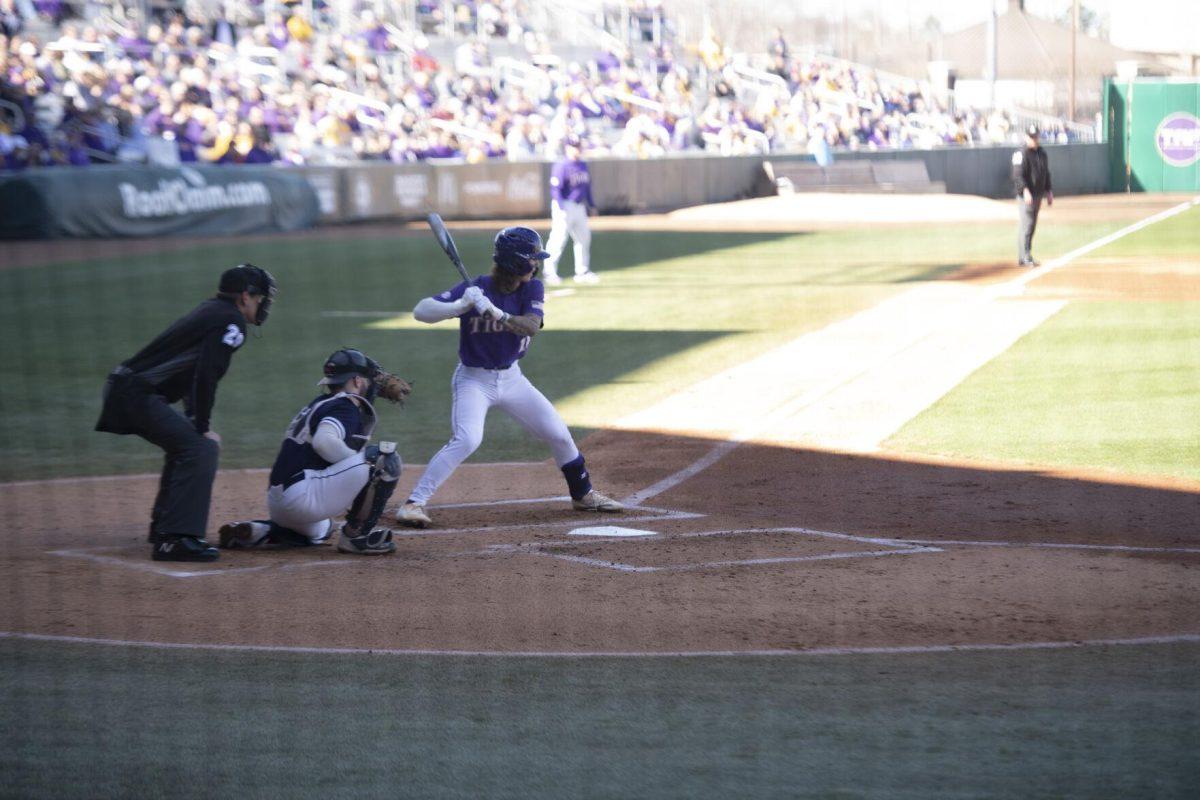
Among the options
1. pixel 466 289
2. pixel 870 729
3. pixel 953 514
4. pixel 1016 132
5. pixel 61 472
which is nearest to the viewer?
pixel 870 729

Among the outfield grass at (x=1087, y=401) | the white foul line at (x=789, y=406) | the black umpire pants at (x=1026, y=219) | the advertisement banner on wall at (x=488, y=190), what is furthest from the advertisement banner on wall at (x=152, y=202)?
the outfield grass at (x=1087, y=401)

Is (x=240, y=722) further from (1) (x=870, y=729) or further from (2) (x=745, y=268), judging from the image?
(2) (x=745, y=268)

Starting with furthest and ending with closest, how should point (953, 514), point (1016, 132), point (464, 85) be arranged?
1. point (1016, 132)
2. point (464, 85)
3. point (953, 514)

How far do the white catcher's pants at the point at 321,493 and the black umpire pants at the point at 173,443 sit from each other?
0.38m

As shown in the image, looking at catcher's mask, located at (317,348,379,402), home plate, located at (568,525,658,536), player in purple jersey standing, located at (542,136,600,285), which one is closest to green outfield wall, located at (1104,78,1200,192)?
player in purple jersey standing, located at (542,136,600,285)

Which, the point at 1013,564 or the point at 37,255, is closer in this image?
the point at 1013,564

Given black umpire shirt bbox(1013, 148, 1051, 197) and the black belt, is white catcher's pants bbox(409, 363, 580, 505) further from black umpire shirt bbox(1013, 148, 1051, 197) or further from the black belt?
black umpire shirt bbox(1013, 148, 1051, 197)

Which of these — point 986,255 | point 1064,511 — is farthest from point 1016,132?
point 1064,511

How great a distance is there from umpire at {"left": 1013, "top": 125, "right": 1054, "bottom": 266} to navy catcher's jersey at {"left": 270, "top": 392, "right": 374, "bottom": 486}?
15.7 m

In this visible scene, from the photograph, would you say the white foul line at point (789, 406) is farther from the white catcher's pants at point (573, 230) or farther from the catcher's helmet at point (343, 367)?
the white catcher's pants at point (573, 230)

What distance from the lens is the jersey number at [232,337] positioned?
7121 mm

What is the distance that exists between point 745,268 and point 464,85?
18143 mm

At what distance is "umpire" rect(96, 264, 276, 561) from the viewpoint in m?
7.18

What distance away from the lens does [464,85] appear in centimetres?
3984
